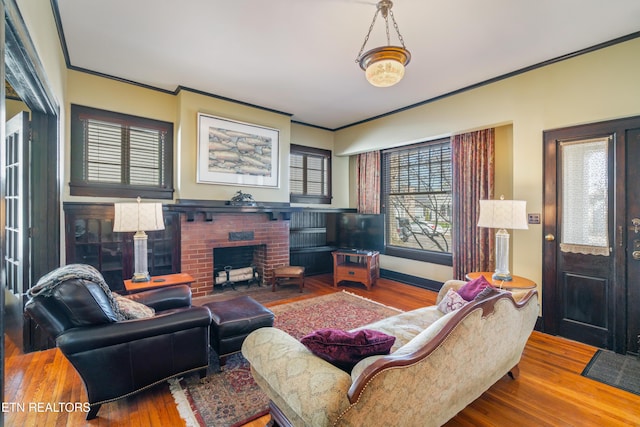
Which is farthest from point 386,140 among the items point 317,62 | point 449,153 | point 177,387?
point 177,387

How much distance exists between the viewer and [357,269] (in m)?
4.71

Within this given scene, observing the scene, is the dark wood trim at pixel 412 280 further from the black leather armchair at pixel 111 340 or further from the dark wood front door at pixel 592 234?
the black leather armchair at pixel 111 340

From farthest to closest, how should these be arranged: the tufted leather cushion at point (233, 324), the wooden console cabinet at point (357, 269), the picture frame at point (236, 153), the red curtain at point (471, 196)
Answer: the wooden console cabinet at point (357, 269) → the picture frame at point (236, 153) → the red curtain at point (471, 196) → the tufted leather cushion at point (233, 324)

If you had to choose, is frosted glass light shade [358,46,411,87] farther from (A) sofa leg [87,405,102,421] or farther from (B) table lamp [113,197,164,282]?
(A) sofa leg [87,405,102,421]

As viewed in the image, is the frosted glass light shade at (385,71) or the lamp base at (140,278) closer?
the frosted glass light shade at (385,71)

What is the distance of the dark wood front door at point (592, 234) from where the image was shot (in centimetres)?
261

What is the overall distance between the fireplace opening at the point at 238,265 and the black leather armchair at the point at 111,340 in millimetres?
2492

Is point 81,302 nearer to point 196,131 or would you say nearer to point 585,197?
point 196,131

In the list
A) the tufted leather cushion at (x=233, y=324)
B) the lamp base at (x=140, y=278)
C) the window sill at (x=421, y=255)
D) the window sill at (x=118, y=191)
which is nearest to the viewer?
the tufted leather cushion at (x=233, y=324)

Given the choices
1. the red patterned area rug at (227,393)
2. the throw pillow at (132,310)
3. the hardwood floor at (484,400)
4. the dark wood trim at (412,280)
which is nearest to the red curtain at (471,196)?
the dark wood trim at (412,280)

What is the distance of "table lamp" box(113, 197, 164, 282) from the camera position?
276 cm

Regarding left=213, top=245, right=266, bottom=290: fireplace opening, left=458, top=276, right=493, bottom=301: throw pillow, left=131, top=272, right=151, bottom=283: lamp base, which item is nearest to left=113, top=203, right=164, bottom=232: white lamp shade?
left=131, top=272, right=151, bottom=283: lamp base

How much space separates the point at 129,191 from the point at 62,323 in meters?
2.49

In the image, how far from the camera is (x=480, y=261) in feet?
12.6
